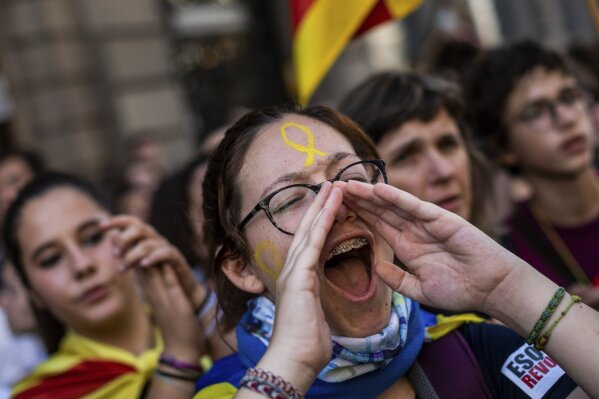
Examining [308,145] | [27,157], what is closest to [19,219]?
[308,145]

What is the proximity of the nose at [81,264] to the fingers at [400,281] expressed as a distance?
1.49m

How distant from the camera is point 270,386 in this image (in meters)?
1.67

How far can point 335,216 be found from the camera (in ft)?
6.22

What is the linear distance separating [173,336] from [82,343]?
661 millimetres

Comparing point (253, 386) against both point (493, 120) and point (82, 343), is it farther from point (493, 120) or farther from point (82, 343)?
point (493, 120)

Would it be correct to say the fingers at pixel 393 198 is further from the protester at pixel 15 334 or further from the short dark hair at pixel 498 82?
the protester at pixel 15 334

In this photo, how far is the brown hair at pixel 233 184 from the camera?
7.02ft

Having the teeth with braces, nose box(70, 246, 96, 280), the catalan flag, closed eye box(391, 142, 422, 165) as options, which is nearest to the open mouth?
the teeth with braces

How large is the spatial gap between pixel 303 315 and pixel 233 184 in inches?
20.9

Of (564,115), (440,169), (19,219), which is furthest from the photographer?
(564,115)

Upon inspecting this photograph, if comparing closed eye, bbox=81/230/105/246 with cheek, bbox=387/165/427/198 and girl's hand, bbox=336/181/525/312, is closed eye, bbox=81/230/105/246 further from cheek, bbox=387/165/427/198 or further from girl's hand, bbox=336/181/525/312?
girl's hand, bbox=336/181/525/312

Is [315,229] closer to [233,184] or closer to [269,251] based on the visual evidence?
[269,251]

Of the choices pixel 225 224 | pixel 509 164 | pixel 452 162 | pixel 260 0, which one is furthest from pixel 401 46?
pixel 225 224

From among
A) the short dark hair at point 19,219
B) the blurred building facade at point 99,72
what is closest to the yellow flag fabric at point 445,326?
the short dark hair at point 19,219
